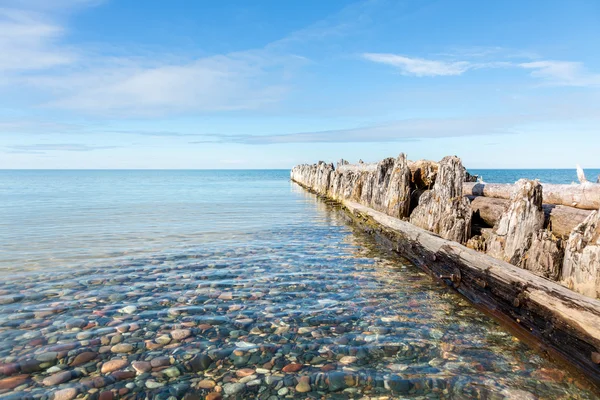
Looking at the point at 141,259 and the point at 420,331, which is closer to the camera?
the point at 420,331

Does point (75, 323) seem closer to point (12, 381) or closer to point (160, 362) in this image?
point (12, 381)

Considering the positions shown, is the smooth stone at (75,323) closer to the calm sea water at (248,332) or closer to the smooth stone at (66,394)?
the calm sea water at (248,332)

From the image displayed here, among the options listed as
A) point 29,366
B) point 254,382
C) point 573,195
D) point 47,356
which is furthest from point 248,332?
point 573,195

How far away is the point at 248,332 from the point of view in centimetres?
480

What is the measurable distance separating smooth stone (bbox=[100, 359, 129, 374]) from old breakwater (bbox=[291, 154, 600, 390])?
4.30 m

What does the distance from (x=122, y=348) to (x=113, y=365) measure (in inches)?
14.1

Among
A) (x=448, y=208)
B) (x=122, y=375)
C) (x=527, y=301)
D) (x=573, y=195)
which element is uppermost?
(x=573, y=195)

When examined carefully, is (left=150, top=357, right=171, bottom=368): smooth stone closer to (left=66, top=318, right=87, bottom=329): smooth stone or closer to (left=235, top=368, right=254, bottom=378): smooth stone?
(left=235, top=368, right=254, bottom=378): smooth stone

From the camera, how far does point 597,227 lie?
439 cm

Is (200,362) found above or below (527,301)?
below

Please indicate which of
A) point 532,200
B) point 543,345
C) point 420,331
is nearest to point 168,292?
point 420,331

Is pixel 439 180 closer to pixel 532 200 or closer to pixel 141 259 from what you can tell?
pixel 532 200

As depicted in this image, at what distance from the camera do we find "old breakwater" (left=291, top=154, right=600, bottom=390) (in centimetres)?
398

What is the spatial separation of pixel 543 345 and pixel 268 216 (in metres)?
13.2
